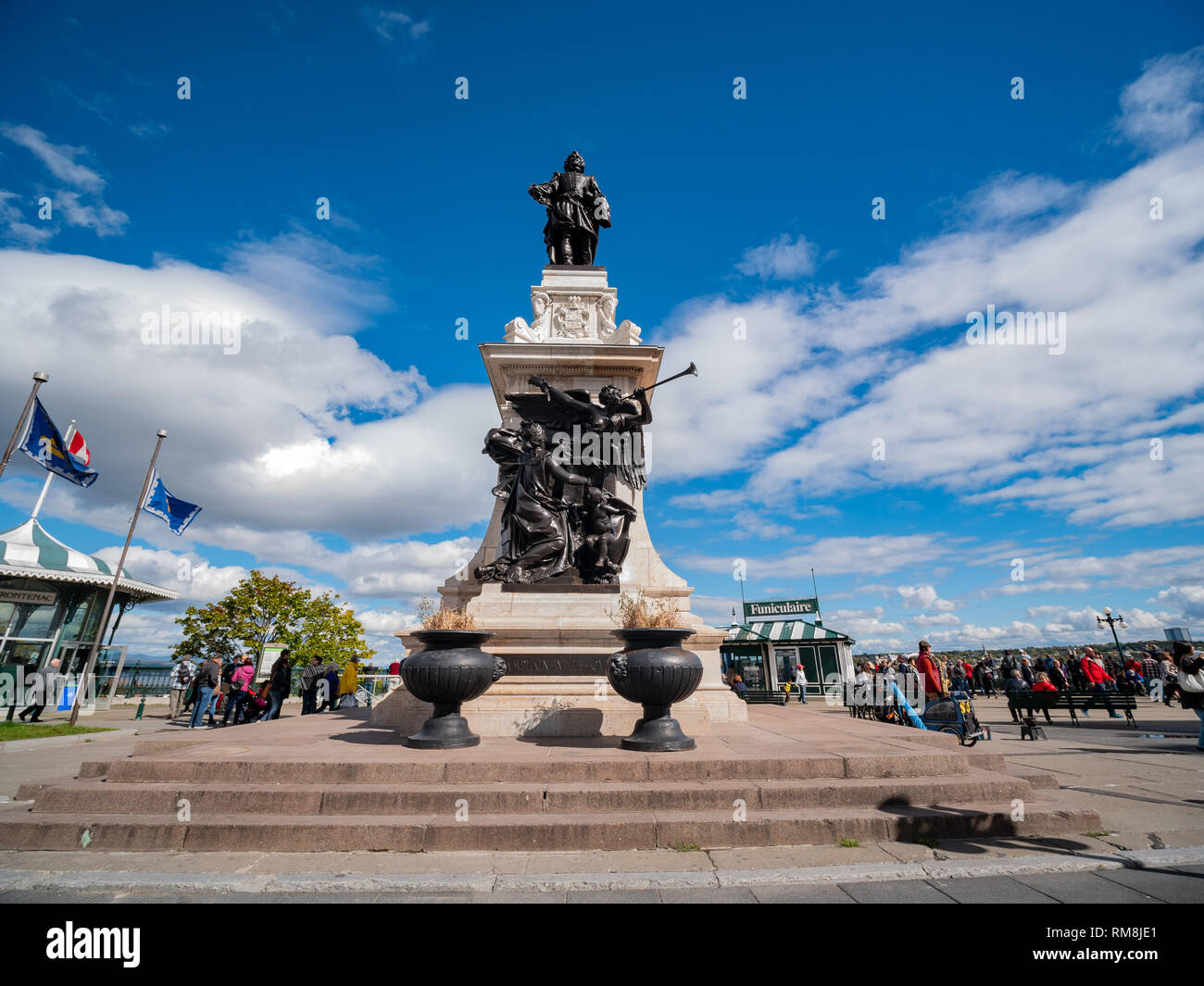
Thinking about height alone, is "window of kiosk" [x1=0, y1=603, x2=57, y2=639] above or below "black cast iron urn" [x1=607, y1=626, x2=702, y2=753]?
above

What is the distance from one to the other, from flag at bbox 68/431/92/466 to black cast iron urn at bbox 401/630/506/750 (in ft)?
61.1

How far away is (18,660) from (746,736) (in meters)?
27.9

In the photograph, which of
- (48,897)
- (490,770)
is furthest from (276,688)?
(48,897)

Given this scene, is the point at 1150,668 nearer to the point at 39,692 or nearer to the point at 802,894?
the point at 802,894

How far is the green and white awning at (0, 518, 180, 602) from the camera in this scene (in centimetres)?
2188

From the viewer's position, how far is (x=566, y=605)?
9.83 m

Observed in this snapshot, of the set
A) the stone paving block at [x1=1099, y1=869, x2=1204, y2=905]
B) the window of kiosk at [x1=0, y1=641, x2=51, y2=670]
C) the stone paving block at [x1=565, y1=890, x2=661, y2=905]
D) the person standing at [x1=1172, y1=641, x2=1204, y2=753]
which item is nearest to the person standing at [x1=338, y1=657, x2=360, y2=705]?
the stone paving block at [x1=565, y1=890, x2=661, y2=905]

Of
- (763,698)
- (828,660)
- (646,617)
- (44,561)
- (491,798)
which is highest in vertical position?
(44,561)

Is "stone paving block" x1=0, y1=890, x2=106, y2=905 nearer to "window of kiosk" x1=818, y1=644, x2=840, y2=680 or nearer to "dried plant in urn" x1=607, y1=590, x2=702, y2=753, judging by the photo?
"dried plant in urn" x1=607, y1=590, x2=702, y2=753

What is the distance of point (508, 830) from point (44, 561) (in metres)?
27.8

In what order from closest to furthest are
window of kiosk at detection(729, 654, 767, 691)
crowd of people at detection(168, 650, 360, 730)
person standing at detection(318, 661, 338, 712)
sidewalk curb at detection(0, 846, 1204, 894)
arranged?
sidewalk curb at detection(0, 846, 1204, 894) → crowd of people at detection(168, 650, 360, 730) → person standing at detection(318, 661, 338, 712) → window of kiosk at detection(729, 654, 767, 691)

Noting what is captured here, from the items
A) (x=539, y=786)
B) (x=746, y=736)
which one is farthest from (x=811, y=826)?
(x=746, y=736)
